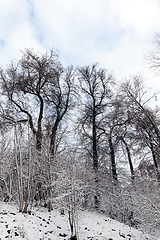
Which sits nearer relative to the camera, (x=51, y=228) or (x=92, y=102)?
(x=51, y=228)

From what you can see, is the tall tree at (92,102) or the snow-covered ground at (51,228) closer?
the snow-covered ground at (51,228)

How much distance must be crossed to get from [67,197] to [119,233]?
2983 mm

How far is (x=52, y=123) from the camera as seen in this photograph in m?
13.6

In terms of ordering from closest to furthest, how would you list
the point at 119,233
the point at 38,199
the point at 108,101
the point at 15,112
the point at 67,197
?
the point at 67,197 < the point at 119,233 < the point at 38,199 < the point at 15,112 < the point at 108,101

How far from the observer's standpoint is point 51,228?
22.2ft

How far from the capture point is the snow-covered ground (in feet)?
18.5

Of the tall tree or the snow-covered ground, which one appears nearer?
the snow-covered ground

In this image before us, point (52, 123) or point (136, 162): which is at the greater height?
point (52, 123)

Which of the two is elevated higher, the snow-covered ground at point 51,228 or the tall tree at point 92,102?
the tall tree at point 92,102

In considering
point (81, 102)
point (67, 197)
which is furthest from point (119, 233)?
point (81, 102)

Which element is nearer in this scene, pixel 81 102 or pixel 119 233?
pixel 119 233

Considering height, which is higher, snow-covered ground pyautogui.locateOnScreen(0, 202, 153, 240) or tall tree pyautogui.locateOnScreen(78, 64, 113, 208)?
tall tree pyautogui.locateOnScreen(78, 64, 113, 208)

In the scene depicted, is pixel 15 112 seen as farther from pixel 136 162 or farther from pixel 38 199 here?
pixel 136 162

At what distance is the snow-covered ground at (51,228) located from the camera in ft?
18.5
